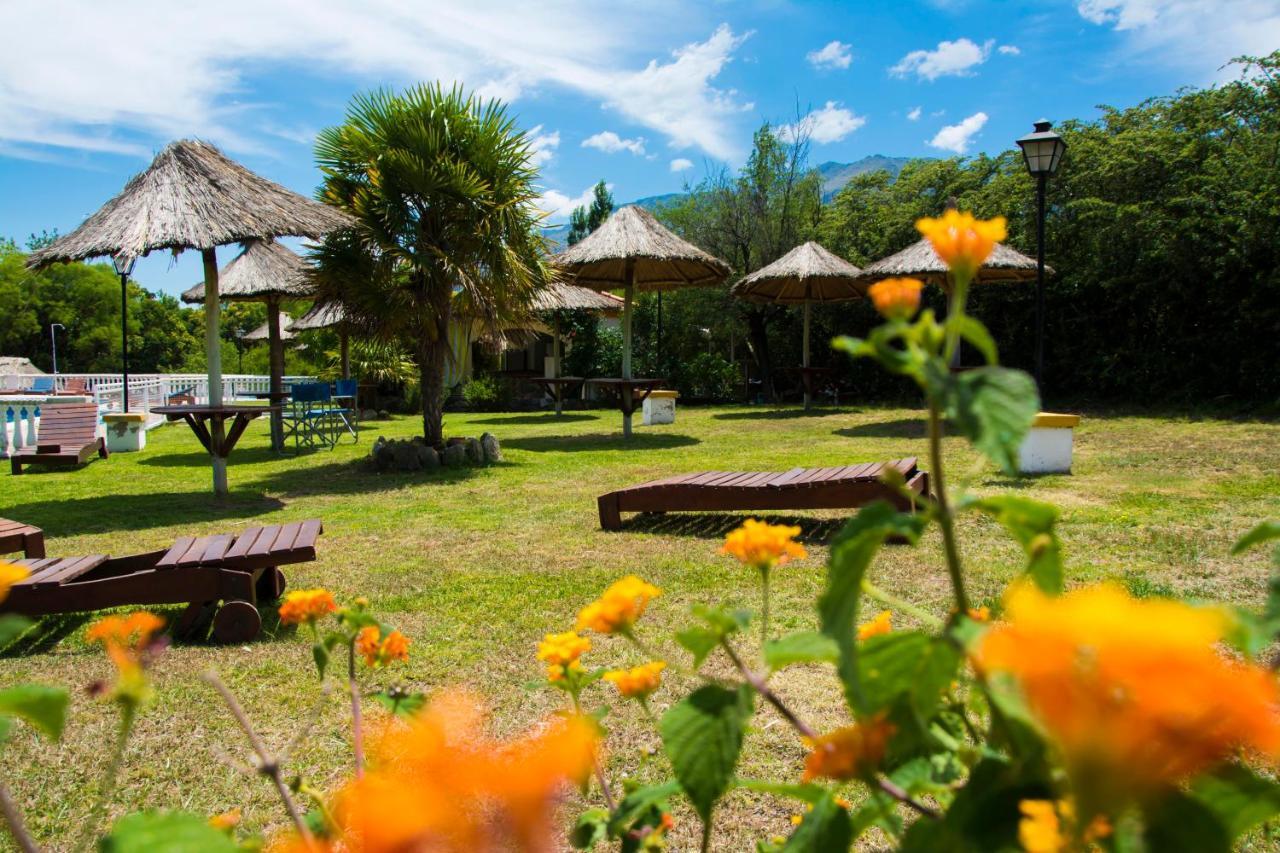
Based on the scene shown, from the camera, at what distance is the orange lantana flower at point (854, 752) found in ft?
1.81

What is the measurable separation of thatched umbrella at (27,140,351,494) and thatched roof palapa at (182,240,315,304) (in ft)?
12.1

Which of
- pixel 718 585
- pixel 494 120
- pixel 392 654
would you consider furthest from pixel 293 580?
pixel 494 120

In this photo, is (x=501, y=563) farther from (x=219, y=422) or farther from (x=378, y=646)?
(x=219, y=422)

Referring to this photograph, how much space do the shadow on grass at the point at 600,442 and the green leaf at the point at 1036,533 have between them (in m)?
9.97

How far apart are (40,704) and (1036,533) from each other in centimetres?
76

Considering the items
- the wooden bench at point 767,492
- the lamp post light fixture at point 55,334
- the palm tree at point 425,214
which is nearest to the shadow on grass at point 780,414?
the palm tree at point 425,214

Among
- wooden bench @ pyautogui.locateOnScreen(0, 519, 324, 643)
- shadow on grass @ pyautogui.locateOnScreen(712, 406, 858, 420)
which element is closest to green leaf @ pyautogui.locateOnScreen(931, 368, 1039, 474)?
wooden bench @ pyautogui.locateOnScreen(0, 519, 324, 643)

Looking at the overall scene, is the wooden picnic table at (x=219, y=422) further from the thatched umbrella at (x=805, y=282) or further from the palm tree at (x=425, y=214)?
the thatched umbrella at (x=805, y=282)

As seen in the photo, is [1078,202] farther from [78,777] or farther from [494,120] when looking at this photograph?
[78,777]

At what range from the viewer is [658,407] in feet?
46.5

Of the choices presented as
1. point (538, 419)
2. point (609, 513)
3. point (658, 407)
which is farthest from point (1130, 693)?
point (538, 419)

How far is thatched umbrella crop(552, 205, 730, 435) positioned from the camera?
12.1 metres

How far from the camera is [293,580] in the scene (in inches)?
182

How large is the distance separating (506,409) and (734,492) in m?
15.0
